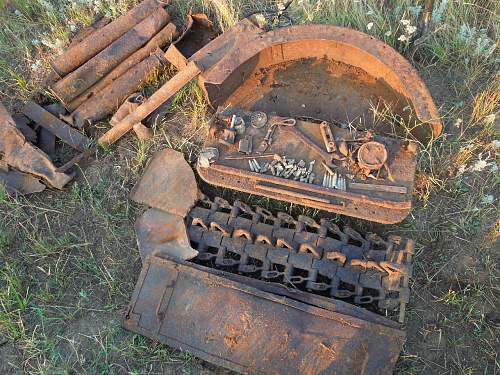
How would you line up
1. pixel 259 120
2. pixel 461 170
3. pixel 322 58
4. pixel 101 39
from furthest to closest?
1. pixel 101 39
2. pixel 322 58
3. pixel 259 120
4. pixel 461 170

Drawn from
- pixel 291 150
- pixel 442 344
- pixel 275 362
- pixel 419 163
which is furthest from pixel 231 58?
pixel 442 344

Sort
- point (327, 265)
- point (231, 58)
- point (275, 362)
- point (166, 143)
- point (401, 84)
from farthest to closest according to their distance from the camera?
point (166, 143) → point (231, 58) → point (401, 84) → point (327, 265) → point (275, 362)

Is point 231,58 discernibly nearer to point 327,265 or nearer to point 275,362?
point 327,265

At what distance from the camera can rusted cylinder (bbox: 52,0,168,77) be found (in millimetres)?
5051

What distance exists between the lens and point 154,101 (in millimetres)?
4508

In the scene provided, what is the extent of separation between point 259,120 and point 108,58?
2.02 m

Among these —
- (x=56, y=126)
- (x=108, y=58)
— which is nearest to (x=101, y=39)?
(x=108, y=58)

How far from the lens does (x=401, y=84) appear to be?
396cm

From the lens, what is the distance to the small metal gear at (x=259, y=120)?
4.17 meters

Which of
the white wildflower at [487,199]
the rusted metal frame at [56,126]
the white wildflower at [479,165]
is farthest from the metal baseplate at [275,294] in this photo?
the rusted metal frame at [56,126]

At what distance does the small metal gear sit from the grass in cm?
64

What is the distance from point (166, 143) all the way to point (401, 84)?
233cm

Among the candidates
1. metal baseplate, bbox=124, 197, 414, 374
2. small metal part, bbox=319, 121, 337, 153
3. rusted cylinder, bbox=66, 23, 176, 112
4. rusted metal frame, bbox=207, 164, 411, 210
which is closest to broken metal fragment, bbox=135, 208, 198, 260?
metal baseplate, bbox=124, 197, 414, 374

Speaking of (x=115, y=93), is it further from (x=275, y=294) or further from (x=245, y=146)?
(x=275, y=294)
